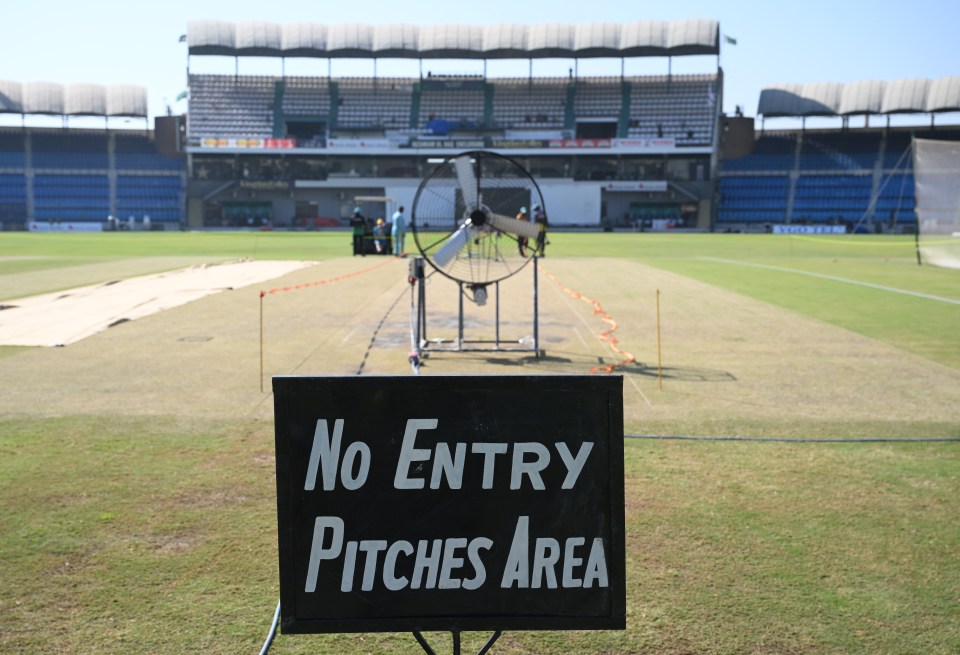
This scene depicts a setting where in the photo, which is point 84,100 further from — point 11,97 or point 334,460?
point 334,460

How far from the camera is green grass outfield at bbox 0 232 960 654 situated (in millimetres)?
4836

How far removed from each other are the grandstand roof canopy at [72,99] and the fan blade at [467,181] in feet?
Result: 271

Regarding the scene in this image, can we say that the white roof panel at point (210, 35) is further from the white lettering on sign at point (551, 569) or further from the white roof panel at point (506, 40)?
the white lettering on sign at point (551, 569)

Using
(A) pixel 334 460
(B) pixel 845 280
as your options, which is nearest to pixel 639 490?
(A) pixel 334 460

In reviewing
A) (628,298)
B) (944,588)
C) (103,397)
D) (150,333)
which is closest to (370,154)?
Answer: (628,298)

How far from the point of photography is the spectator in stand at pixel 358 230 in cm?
3725

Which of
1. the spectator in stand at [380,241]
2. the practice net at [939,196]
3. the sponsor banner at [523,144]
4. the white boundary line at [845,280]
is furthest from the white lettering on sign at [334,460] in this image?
the sponsor banner at [523,144]

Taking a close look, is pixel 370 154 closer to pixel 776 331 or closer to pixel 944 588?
pixel 776 331

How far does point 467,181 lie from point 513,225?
0.90m

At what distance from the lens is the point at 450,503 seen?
309 cm

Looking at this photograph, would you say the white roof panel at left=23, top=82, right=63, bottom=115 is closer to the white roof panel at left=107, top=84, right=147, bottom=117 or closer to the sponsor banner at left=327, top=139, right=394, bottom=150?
the white roof panel at left=107, top=84, right=147, bottom=117

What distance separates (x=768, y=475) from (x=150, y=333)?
37.1ft

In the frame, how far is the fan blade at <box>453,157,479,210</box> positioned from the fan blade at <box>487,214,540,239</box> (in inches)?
13.4

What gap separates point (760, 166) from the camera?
85.6 metres
